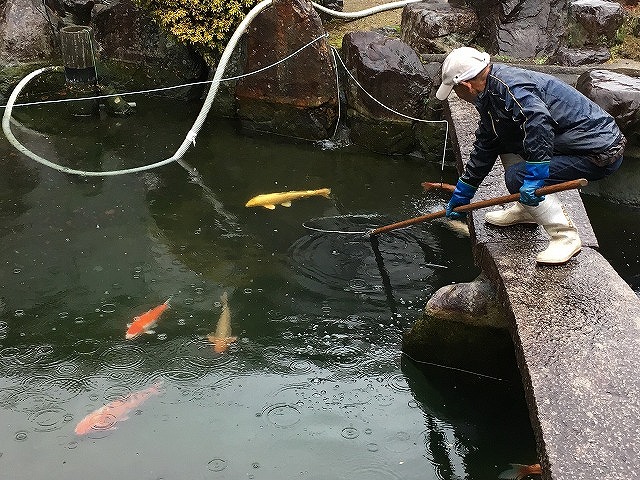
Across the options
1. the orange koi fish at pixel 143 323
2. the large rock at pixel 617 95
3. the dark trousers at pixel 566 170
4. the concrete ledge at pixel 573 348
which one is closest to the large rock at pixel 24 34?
the orange koi fish at pixel 143 323

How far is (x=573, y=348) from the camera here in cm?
347

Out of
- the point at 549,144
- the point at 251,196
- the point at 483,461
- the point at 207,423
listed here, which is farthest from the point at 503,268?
the point at 251,196

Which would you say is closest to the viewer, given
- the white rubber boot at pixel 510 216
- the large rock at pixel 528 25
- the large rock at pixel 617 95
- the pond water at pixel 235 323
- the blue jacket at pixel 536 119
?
the blue jacket at pixel 536 119

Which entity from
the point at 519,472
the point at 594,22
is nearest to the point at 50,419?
the point at 519,472

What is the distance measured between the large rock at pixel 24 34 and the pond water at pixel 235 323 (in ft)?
8.05

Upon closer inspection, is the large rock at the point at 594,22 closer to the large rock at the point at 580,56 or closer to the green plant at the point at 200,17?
the large rock at the point at 580,56

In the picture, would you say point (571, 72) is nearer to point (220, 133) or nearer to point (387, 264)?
point (387, 264)

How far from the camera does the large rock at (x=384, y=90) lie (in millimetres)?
7781

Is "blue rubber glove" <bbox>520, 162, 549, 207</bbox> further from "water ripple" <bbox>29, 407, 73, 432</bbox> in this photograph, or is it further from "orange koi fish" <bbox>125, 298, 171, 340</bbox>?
"water ripple" <bbox>29, 407, 73, 432</bbox>

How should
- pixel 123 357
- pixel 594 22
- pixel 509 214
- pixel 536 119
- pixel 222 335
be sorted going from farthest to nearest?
pixel 594 22 → pixel 222 335 → pixel 123 357 → pixel 509 214 → pixel 536 119

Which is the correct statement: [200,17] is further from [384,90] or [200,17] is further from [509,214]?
[509,214]

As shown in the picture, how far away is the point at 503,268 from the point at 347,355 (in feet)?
4.53

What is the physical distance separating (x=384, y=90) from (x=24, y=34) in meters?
5.53


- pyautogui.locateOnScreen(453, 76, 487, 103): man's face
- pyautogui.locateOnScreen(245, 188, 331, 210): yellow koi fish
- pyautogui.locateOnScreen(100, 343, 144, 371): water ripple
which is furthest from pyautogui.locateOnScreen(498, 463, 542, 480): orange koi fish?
pyautogui.locateOnScreen(245, 188, 331, 210): yellow koi fish
